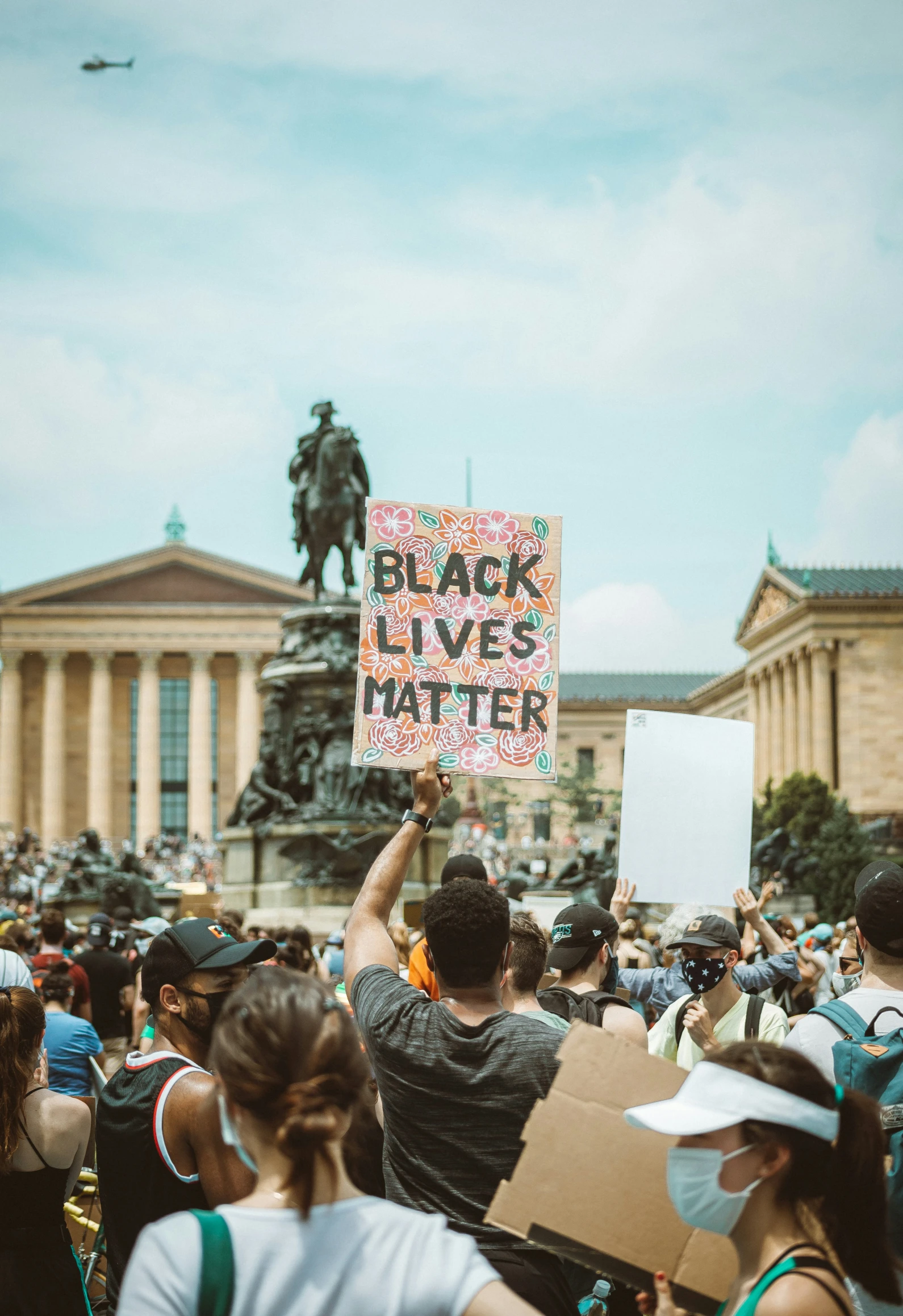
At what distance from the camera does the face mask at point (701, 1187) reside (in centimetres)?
268

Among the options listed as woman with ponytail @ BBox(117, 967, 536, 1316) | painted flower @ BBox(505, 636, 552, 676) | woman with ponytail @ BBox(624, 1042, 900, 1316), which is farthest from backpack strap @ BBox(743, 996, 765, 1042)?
woman with ponytail @ BBox(117, 967, 536, 1316)

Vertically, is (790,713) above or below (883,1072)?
above

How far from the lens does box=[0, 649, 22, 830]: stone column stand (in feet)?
284

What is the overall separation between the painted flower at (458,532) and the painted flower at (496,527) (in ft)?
0.08

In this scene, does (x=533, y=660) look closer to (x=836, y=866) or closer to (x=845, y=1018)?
(x=845, y=1018)

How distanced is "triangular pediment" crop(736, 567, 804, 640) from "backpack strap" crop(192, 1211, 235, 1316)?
266ft

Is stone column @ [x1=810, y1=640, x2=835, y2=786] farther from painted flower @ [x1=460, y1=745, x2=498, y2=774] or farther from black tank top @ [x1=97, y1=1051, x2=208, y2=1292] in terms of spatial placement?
black tank top @ [x1=97, y1=1051, x2=208, y2=1292]

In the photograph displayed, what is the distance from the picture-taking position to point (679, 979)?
24.2ft

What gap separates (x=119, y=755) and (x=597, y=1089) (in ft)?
290

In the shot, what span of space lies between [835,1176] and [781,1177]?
11 cm

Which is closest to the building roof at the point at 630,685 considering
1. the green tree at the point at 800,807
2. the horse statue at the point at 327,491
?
the green tree at the point at 800,807

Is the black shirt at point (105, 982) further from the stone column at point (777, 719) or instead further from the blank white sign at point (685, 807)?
the stone column at point (777, 719)

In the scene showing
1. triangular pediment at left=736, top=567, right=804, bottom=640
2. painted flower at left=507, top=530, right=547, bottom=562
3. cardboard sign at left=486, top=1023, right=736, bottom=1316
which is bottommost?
cardboard sign at left=486, top=1023, right=736, bottom=1316

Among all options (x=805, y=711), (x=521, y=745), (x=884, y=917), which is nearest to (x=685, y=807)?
(x=521, y=745)
